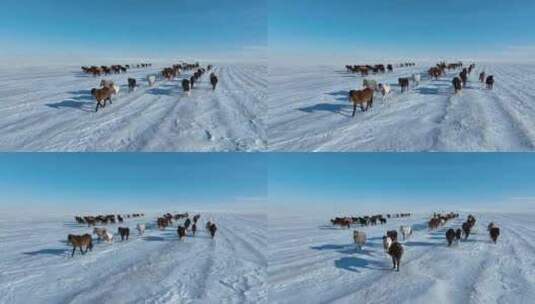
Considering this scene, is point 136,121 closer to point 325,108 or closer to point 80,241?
point 80,241

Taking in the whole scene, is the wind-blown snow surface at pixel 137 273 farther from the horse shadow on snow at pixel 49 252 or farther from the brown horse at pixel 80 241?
the brown horse at pixel 80 241

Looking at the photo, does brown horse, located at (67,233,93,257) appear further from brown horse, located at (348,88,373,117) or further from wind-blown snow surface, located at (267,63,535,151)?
brown horse, located at (348,88,373,117)

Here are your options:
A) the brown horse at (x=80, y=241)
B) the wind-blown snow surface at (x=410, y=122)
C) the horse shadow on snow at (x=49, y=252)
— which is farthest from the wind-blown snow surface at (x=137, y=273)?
the wind-blown snow surface at (x=410, y=122)

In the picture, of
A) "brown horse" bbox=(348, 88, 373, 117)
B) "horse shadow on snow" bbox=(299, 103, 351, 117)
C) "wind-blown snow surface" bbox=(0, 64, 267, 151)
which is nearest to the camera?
"wind-blown snow surface" bbox=(0, 64, 267, 151)

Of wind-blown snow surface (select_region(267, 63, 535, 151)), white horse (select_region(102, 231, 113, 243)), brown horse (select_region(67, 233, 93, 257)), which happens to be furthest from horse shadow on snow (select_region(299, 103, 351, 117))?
white horse (select_region(102, 231, 113, 243))

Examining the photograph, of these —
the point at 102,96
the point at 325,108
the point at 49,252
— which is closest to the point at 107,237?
the point at 49,252

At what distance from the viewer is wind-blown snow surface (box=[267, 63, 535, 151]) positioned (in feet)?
43.2

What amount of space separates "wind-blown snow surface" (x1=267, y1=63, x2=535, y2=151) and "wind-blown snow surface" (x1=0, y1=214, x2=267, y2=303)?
4029 mm

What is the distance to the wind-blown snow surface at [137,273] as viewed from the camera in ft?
40.5

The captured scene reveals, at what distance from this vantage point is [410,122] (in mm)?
14953

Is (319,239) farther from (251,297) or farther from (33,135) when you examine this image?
(33,135)

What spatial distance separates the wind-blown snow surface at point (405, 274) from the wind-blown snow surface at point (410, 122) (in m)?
3.47

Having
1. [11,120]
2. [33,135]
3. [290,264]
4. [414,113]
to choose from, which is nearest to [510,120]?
[414,113]

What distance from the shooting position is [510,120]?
593 inches
